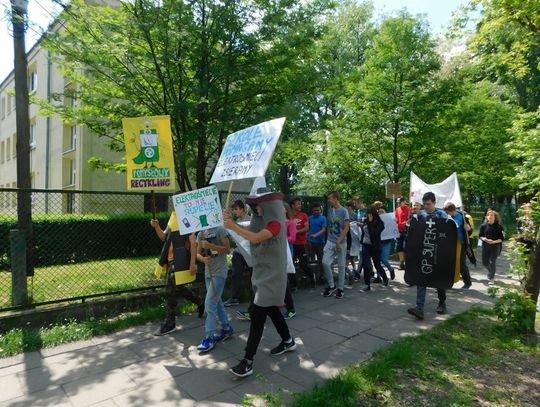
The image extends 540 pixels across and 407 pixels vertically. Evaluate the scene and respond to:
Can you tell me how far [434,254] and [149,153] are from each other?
4.39m

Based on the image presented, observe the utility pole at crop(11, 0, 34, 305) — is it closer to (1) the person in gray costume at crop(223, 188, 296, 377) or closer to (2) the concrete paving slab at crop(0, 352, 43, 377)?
(2) the concrete paving slab at crop(0, 352, 43, 377)

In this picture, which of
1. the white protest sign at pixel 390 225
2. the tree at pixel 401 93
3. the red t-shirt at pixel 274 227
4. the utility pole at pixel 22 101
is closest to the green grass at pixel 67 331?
the utility pole at pixel 22 101

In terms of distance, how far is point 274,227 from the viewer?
3939 millimetres

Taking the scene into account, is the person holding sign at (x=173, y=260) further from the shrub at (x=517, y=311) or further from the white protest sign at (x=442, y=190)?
the white protest sign at (x=442, y=190)

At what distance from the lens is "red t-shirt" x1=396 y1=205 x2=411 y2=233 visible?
9.84 m

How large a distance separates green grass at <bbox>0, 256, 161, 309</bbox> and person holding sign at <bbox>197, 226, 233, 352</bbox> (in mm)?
2721

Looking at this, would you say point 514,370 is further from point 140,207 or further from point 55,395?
point 140,207

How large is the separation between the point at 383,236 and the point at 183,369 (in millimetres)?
6014

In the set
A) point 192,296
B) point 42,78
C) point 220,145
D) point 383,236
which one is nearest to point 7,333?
point 192,296

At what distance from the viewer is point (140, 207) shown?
11.7 meters

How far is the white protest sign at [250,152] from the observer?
3984mm

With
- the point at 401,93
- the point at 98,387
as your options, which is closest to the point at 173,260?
the point at 98,387

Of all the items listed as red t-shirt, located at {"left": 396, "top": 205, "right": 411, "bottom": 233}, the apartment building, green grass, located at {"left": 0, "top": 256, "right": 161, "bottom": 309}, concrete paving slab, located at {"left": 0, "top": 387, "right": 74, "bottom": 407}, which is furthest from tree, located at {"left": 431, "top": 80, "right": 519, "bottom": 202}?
the apartment building

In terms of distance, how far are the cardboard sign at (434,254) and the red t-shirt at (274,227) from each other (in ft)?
9.28
